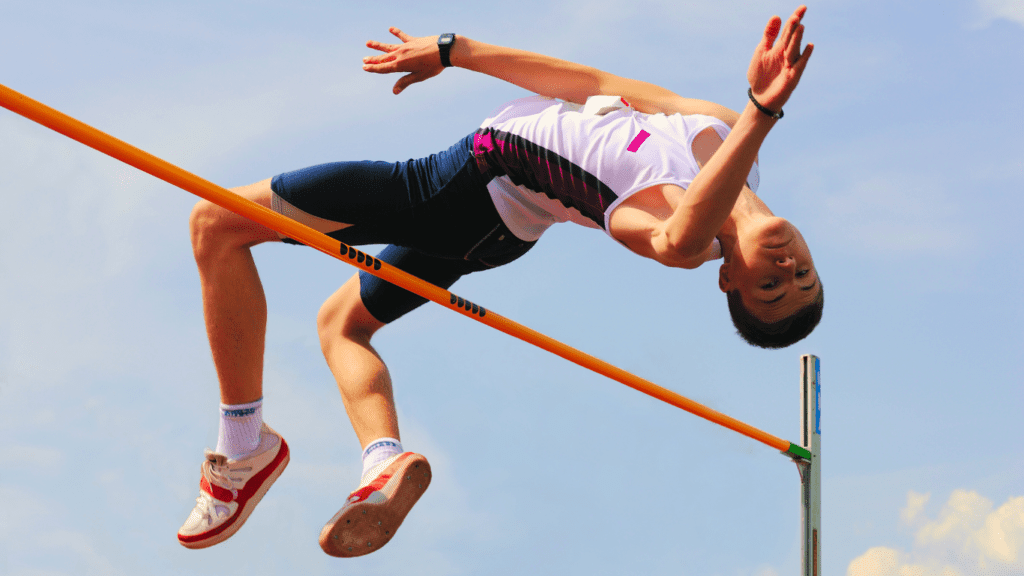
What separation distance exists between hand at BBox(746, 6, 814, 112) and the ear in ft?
2.52

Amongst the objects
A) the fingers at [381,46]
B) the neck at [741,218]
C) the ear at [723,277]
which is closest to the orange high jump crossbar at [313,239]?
the ear at [723,277]

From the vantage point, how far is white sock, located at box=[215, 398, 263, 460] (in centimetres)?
324

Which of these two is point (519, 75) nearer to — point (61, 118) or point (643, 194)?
point (643, 194)

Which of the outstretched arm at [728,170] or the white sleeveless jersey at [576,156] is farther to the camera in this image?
the white sleeveless jersey at [576,156]

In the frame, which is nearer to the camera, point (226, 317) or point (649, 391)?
point (226, 317)

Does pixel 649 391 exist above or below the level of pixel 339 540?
above

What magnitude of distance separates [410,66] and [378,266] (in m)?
0.73

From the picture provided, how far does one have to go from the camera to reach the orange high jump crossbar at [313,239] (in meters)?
2.29

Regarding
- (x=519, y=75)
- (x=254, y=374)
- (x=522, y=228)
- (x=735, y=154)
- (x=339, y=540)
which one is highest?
(x=519, y=75)

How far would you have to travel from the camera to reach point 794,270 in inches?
113

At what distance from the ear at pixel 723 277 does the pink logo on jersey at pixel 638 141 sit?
1.46ft

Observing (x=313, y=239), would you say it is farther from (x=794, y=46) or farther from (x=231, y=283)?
(x=794, y=46)

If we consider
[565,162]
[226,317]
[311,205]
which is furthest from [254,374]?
[565,162]

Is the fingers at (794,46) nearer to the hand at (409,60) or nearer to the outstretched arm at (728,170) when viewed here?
the outstretched arm at (728,170)
